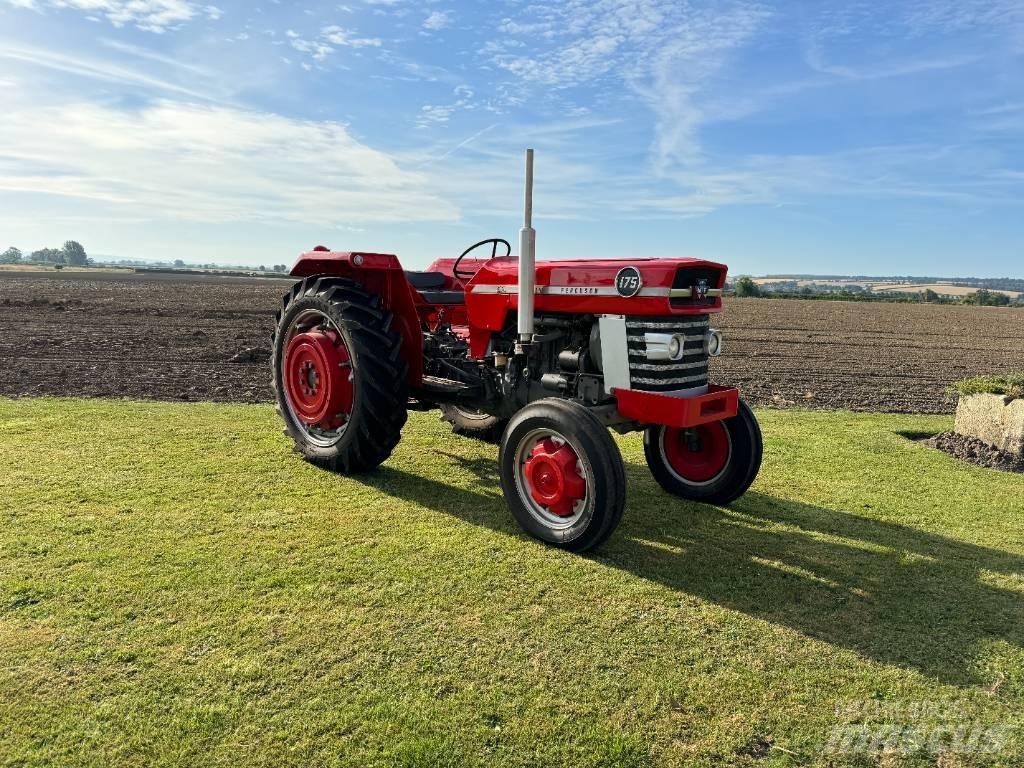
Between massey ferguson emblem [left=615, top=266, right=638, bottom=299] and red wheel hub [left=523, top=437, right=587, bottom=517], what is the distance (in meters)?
0.91

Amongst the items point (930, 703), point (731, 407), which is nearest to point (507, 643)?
point (930, 703)

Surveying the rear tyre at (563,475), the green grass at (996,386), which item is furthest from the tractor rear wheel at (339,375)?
the green grass at (996,386)

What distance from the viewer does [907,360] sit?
46.8ft

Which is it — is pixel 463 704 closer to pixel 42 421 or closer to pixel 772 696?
pixel 772 696

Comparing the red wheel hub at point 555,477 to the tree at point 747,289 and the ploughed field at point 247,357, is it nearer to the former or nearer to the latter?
the ploughed field at point 247,357

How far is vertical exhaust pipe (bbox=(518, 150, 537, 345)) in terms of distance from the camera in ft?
12.8

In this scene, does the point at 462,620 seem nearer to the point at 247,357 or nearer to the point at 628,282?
the point at 628,282

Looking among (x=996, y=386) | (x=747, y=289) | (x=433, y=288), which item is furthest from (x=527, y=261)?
(x=747, y=289)

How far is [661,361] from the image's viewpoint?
399cm

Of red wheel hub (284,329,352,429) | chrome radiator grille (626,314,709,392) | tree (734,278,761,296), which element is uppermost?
tree (734,278,761,296)

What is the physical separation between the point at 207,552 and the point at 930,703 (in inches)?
127

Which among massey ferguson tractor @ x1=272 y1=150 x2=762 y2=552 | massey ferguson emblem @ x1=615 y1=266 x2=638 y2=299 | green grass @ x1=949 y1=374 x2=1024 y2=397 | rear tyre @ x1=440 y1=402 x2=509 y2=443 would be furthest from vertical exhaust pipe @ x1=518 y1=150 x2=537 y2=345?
green grass @ x1=949 y1=374 x2=1024 y2=397

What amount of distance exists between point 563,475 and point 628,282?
1123mm

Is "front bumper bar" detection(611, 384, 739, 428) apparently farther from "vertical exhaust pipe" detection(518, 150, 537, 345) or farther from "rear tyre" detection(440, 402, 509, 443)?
"rear tyre" detection(440, 402, 509, 443)
